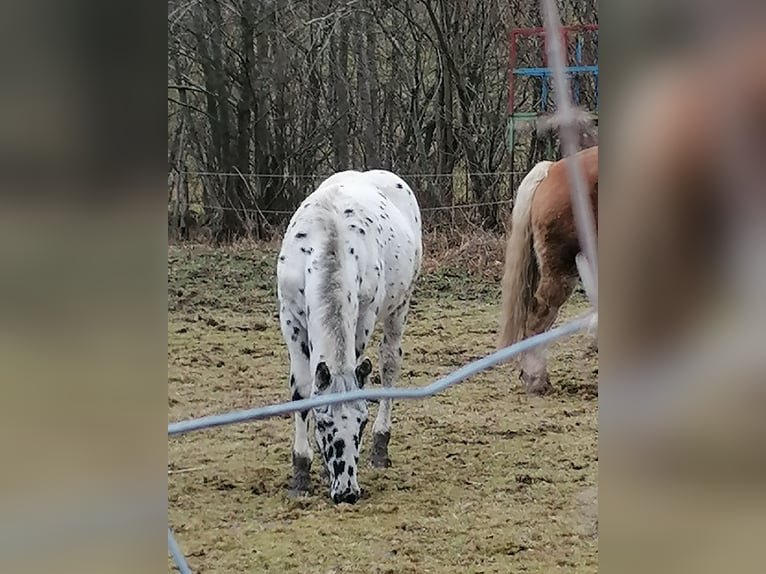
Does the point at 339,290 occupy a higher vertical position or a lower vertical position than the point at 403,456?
higher

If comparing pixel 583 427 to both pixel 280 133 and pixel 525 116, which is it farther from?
pixel 280 133

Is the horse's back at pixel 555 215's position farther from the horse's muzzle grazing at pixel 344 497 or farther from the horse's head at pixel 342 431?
the horse's muzzle grazing at pixel 344 497

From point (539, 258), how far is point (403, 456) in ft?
1.43

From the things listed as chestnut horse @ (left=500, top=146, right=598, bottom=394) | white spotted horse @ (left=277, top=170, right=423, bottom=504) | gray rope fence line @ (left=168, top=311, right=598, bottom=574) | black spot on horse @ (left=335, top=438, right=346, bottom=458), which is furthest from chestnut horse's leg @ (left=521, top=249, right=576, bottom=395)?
gray rope fence line @ (left=168, top=311, right=598, bottom=574)

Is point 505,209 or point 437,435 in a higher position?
point 505,209

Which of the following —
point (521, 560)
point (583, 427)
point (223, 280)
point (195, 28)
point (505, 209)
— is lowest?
point (521, 560)

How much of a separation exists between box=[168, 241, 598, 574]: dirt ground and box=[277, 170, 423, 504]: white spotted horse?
0.23ft

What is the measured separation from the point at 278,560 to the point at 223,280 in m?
0.44

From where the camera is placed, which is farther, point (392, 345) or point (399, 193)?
point (392, 345)

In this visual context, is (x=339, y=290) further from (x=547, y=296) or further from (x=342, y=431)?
(x=547, y=296)

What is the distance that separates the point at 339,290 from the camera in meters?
1.17

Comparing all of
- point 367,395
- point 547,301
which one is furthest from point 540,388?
point 367,395
